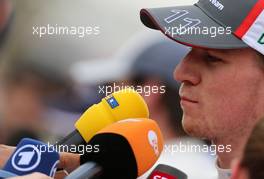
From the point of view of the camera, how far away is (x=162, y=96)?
1.30 meters

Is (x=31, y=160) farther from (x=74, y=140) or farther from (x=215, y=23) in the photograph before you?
(x=215, y=23)

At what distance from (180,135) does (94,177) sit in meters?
0.54

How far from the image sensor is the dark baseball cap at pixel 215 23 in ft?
2.71

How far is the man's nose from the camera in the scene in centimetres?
87

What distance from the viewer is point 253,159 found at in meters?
0.54

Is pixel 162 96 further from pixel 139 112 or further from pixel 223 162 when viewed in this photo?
pixel 223 162

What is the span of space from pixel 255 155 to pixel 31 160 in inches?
13.7

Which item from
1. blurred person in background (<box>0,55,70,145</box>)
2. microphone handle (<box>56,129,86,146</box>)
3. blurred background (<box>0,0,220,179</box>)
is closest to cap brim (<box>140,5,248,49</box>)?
microphone handle (<box>56,129,86,146</box>)

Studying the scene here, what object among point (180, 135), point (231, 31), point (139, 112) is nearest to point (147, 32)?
point (180, 135)

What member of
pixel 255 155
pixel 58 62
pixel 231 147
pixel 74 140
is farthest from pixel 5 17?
pixel 255 155

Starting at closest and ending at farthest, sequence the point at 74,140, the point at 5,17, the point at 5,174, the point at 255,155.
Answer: the point at 255,155 → the point at 5,174 → the point at 74,140 → the point at 5,17

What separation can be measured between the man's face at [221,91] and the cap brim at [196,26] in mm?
23

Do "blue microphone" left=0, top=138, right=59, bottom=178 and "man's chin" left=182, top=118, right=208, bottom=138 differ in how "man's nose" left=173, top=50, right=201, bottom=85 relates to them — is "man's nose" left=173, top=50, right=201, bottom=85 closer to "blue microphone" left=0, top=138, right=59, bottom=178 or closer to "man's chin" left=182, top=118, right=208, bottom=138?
"man's chin" left=182, top=118, right=208, bottom=138

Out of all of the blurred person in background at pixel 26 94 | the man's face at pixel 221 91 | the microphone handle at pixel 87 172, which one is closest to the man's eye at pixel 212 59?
the man's face at pixel 221 91
